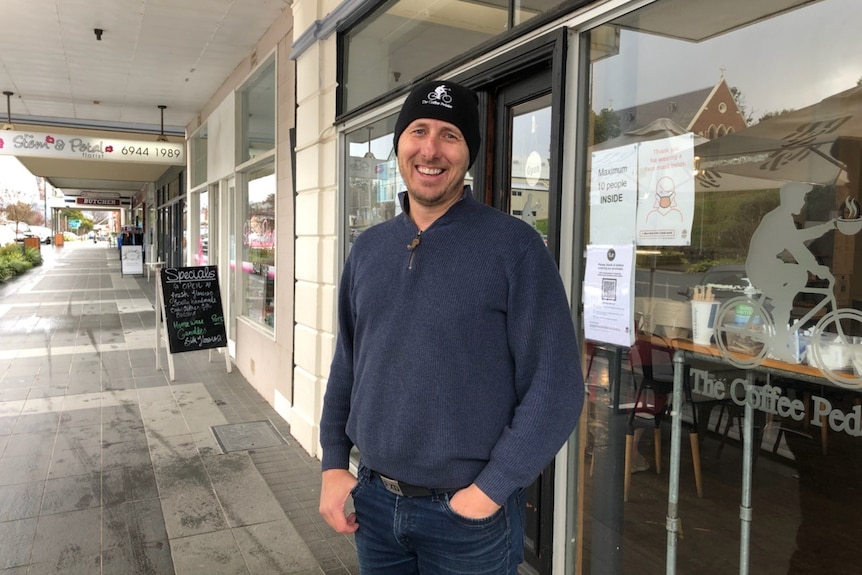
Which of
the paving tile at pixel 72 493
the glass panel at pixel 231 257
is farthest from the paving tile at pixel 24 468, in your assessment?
the glass panel at pixel 231 257

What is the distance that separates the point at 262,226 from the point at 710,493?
6109mm

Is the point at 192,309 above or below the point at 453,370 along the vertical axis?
below

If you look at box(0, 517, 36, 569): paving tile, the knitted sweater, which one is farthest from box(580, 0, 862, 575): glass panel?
box(0, 517, 36, 569): paving tile

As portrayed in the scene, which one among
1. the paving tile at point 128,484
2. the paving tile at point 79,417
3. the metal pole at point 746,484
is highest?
the metal pole at point 746,484

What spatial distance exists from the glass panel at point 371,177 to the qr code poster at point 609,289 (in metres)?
2.04

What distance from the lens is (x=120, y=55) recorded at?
7668 mm

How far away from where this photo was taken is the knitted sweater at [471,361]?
1361mm

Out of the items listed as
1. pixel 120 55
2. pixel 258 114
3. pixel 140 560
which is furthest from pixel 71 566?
pixel 120 55

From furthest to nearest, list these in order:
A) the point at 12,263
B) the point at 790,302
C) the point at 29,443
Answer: the point at 12,263
the point at 29,443
the point at 790,302

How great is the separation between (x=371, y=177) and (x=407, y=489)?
3.29 meters

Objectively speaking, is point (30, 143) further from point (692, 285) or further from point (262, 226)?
point (692, 285)

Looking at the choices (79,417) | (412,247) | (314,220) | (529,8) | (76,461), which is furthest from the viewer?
(79,417)

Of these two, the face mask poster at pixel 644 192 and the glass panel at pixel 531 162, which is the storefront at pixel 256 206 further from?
A: the face mask poster at pixel 644 192

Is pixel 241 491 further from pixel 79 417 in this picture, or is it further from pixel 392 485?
pixel 392 485
